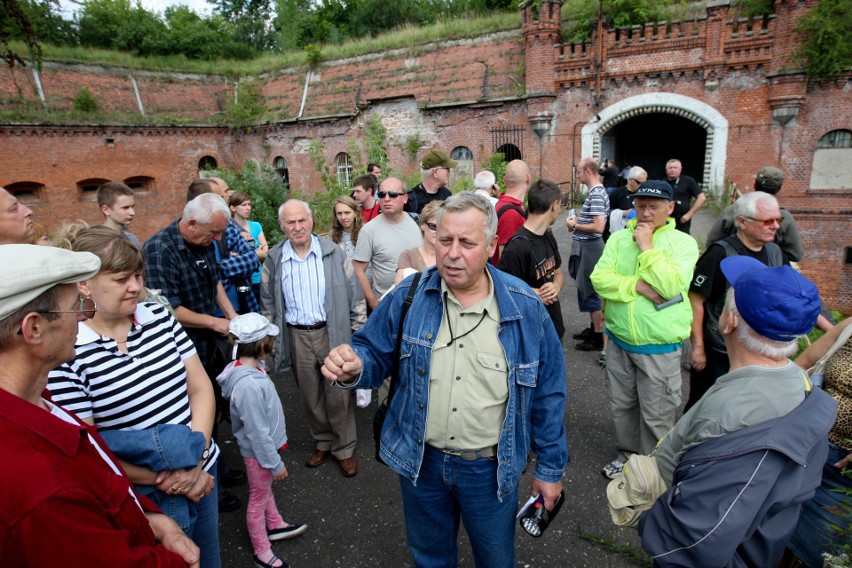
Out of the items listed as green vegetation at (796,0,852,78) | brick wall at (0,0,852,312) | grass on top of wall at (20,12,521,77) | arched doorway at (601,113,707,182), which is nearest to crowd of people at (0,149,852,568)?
brick wall at (0,0,852,312)

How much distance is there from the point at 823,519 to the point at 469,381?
1626 millimetres

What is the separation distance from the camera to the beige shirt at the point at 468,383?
199 cm

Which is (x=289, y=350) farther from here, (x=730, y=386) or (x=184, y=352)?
(x=730, y=386)

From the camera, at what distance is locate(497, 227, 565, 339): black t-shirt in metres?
3.42

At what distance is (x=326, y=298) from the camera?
12.2 feet

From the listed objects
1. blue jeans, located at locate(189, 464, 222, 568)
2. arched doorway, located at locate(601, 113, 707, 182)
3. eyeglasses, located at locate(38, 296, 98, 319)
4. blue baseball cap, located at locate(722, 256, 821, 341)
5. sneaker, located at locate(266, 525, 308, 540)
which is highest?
arched doorway, located at locate(601, 113, 707, 182)

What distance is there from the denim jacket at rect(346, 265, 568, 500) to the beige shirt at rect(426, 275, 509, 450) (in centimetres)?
4

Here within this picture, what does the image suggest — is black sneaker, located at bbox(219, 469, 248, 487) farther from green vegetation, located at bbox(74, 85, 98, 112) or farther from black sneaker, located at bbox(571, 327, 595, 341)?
green vegetation, located at bbox(74, 85, 98, 112)

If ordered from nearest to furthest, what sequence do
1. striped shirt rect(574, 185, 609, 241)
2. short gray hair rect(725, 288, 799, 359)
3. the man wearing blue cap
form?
1. the man wearing blue cap
2. short gray hair rect(725, 288, 799, 359)
3. striped shirt rect(574, 185, 609, 241)

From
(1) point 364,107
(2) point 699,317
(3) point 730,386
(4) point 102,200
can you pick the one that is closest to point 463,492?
(3) point 730,386

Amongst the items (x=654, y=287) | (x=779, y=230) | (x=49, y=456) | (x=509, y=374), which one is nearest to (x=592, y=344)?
(x=779, y=230)

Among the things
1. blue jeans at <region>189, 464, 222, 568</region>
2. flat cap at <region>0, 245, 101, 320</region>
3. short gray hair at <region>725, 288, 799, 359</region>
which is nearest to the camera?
flat cap at <region>0, 245, 101, 320</region>

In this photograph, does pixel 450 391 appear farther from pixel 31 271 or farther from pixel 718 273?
pixel 718 273

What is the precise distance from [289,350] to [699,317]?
9.84 ft
